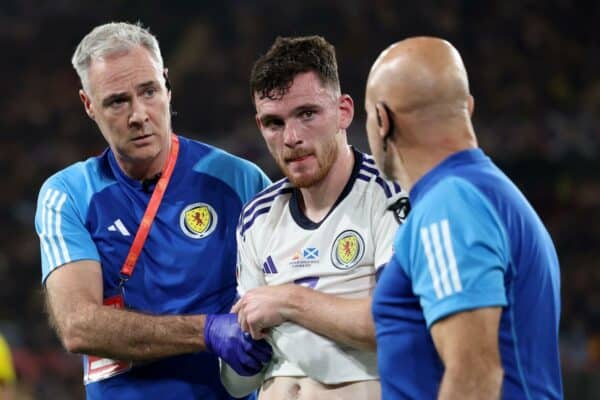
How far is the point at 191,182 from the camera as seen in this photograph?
11.8 ft

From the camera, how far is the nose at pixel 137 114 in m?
3.40

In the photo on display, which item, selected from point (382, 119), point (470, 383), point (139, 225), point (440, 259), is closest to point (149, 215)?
point (139, 225)

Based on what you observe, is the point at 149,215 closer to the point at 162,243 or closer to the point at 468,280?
the point at 162,243

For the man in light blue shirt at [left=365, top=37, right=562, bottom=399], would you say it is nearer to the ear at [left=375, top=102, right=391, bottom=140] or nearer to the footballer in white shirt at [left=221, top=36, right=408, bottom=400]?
the ear at [left=375, top=102, right=391, bottom=140]

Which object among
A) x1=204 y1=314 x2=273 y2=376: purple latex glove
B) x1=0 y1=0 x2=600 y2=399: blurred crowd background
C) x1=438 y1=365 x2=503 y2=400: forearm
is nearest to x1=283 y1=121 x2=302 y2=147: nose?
x1=204 y1=314 x2=273 y2=376: purple latex glove

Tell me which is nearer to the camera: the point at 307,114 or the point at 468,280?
the point at 468,280

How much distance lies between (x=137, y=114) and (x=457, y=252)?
161 cm

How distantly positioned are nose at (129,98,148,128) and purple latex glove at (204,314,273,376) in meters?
0.75

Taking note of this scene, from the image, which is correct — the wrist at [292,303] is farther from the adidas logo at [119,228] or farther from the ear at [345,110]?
the adidas logo at [119,228]

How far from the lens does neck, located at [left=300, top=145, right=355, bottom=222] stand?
3047 mm

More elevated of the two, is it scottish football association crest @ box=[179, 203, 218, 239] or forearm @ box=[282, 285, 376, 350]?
scottish football association crest @ box=[179, 203, 218, 239]

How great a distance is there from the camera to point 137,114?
3398mm

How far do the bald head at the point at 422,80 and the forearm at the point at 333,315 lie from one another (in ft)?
2.18

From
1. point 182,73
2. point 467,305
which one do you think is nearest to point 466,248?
point 467,305
